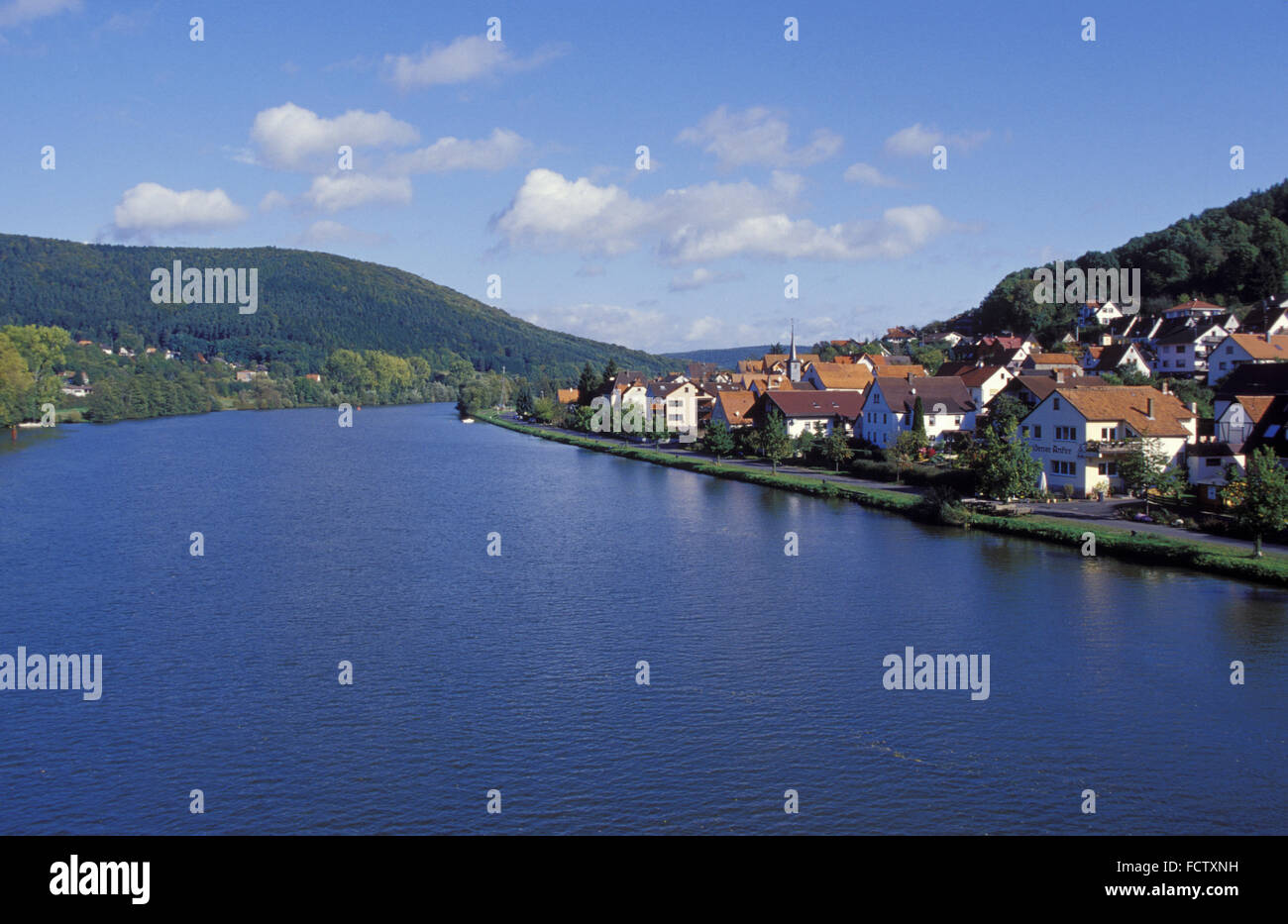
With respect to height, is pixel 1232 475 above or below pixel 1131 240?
below

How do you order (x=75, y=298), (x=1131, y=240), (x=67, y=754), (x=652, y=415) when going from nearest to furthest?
(x=67, y=754) → (x=652, y=415) → (x=1131, y=240) → (x=75, y=298)

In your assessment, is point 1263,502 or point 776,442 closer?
point 1263,502

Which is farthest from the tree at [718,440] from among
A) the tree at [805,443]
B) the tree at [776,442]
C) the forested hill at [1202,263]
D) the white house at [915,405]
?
the forested hill at [1202,263]

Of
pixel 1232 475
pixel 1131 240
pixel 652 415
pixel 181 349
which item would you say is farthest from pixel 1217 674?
pixel 181 349

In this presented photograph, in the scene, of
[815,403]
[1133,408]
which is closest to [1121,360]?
[815,403]

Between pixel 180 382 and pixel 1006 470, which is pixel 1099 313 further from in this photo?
pixel 180 382
